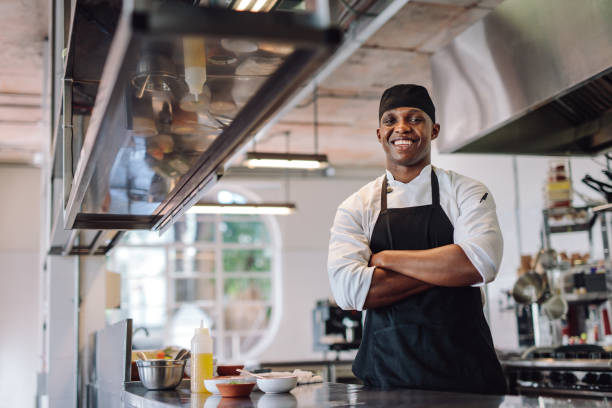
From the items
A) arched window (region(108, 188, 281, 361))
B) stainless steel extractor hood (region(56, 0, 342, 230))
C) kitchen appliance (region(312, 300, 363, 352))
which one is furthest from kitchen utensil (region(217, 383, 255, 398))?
arched window (region(108, 188, 281, 361))

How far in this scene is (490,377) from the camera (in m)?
1.91

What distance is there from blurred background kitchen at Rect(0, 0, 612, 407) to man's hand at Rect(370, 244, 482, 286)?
60 cm

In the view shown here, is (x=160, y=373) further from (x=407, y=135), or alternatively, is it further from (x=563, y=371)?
(x=563, y=371)

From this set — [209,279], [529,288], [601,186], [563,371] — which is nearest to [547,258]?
[529,288]

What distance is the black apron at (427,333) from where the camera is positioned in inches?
75.0

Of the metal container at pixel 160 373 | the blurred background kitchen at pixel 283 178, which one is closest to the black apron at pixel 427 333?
the blurred background kitchen at pixel 283 178

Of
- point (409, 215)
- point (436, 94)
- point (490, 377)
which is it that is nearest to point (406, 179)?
point (409, 215)

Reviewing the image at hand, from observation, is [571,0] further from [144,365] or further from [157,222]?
[144,365]

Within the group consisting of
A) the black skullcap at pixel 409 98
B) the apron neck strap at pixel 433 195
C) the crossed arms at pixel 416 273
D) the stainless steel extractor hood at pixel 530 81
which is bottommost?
the crossed arms at pixel 416 273

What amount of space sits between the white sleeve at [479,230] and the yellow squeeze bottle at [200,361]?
2.95 ft

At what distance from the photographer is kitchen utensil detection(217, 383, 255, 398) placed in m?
2.01

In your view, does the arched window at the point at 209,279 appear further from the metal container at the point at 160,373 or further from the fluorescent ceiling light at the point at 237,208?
the metal container at the point at 160,373

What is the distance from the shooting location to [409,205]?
2.18 m

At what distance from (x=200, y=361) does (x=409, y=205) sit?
855mm
